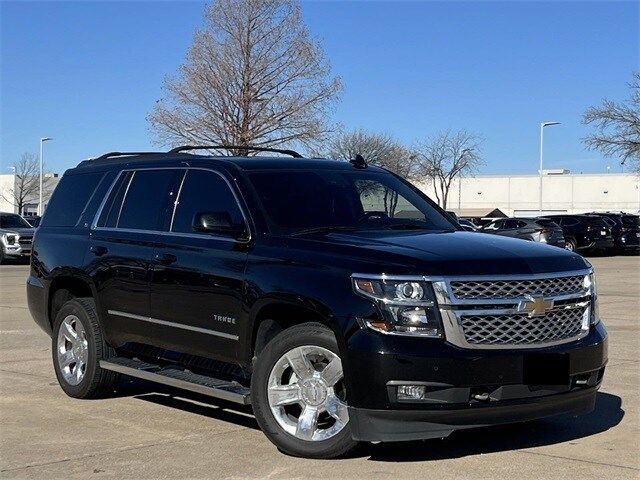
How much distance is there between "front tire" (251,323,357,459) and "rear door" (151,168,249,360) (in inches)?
19.6

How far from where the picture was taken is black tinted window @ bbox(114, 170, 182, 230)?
7391mm

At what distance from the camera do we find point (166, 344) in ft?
23.1

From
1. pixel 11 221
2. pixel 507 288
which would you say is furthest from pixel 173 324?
pixel 11 221

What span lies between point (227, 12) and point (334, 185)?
30.4 meters

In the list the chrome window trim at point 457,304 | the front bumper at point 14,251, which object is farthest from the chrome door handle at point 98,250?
the front bumper at point 14,251

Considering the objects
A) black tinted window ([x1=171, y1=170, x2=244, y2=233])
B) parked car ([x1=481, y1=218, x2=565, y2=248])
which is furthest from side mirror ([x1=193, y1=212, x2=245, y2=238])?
parked car ([x1=481, y1=218, x2=565, y2=248])

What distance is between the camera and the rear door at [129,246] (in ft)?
23.8

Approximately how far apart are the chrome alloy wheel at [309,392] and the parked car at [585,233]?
34.1 m

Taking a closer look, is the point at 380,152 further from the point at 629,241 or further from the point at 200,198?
the point at 200,198

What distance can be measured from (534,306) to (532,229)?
30.0 m

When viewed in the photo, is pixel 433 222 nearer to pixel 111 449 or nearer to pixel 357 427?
pixel 357 427

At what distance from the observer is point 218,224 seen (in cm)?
650

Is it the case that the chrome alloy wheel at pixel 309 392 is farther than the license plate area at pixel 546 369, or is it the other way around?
the chrome alloy wheel at pixel 309 392

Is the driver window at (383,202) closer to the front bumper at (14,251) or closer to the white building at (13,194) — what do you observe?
the front bumper at (14,251)
